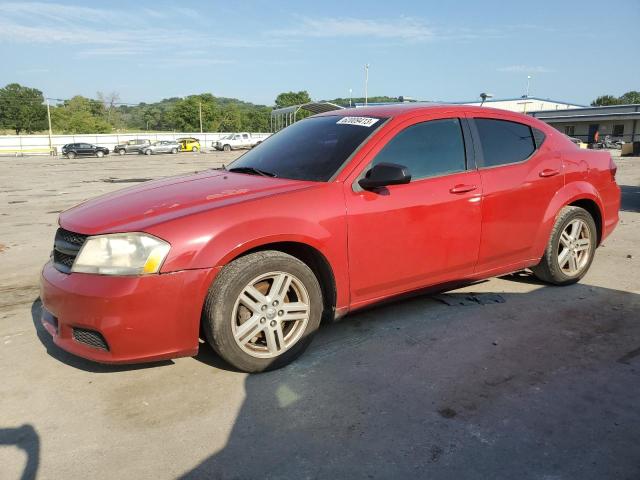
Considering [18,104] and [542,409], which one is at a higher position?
[18,104]

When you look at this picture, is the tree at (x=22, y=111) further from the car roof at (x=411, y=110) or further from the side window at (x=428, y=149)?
the side window at (x=428, y=149)

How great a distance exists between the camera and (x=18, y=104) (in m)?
85.9

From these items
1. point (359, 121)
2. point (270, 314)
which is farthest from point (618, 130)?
point (270, 314)

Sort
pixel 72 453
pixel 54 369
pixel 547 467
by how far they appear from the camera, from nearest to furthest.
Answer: pixel 547 467
pixel 72 453
pixel 54 369

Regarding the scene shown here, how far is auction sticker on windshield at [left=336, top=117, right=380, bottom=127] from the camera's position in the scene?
376 cm

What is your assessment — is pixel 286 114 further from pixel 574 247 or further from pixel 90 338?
pixel 90 338

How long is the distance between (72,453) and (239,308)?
3.69 ft

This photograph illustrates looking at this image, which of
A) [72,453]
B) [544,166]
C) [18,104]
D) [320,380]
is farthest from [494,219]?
[18,104]

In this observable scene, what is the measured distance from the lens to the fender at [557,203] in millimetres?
4363

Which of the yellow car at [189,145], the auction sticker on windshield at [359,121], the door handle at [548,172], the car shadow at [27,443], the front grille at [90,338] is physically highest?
the yellow car at [189,145]

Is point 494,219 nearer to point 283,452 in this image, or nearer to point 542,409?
point 542,409

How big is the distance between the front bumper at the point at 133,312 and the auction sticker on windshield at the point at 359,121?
5.51 feet

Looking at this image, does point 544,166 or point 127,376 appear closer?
point 127,376

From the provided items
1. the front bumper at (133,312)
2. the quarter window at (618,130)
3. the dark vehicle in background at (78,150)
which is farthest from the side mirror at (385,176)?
the quarter window at (618,130)
